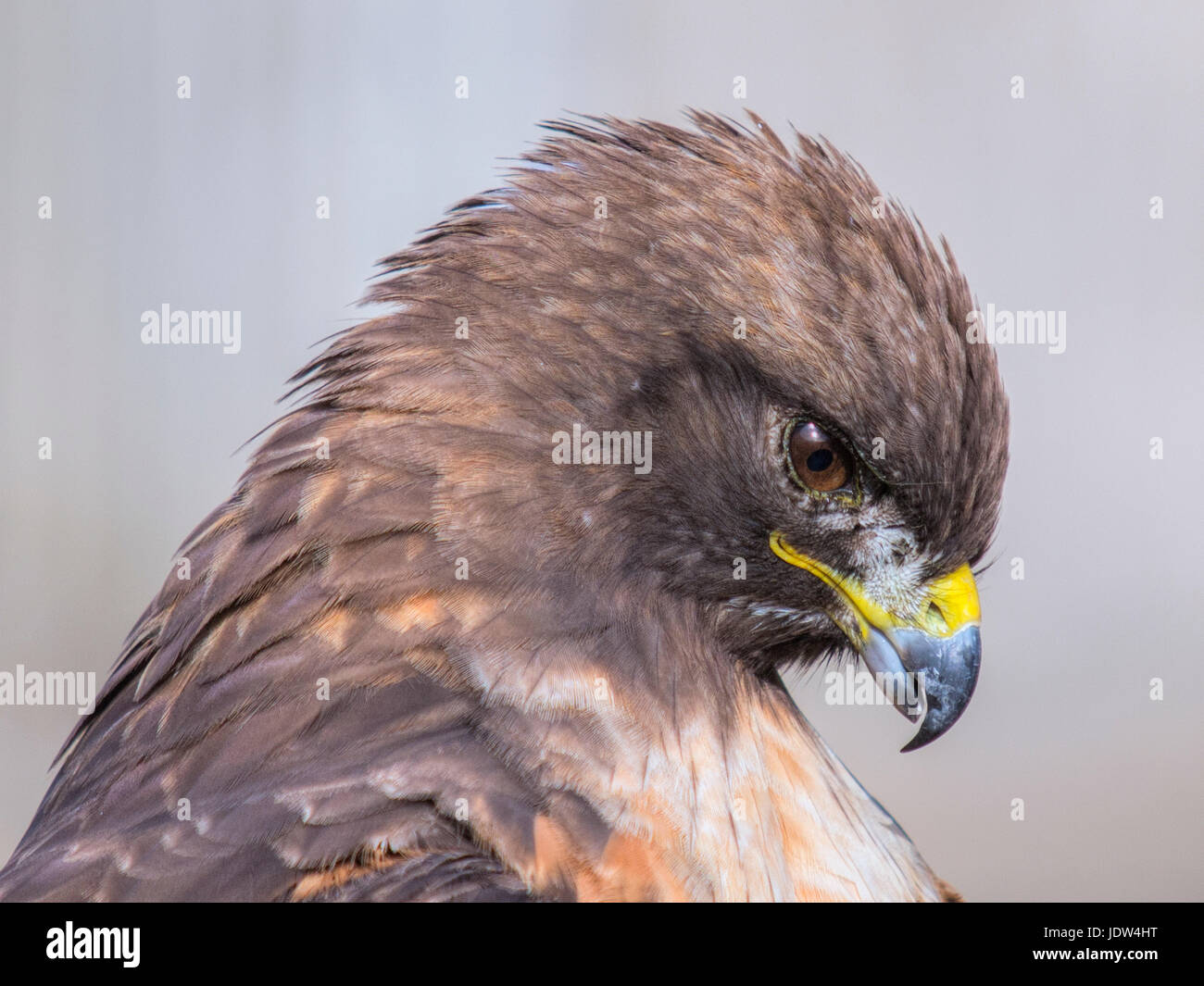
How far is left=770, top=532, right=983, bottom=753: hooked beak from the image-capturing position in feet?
7.92

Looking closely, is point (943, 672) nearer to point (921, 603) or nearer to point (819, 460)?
point (921, 603)

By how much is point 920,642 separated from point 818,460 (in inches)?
17.0

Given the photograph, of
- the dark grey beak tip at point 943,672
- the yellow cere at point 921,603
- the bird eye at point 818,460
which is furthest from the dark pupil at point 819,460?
the dark grey beak tip at point 943,672

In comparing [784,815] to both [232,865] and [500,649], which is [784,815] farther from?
[232,865]

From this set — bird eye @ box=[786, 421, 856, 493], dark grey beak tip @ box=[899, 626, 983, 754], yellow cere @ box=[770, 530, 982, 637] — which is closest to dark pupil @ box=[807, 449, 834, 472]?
bird eye @ box=[786, 421, 856, 493]

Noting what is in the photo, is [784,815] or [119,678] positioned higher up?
[119,678]

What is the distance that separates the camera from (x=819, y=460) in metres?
2.39

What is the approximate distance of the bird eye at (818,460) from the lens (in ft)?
7.79

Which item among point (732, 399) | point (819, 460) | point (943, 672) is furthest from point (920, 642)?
point (732, 399)

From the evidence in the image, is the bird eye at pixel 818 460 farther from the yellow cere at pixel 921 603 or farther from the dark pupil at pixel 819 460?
the yellow cere at pixel 921 603

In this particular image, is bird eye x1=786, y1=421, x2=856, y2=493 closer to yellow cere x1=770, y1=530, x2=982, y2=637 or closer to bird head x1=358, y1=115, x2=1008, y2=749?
bird head x1=358, y1=115, x2=1008, y2=749
